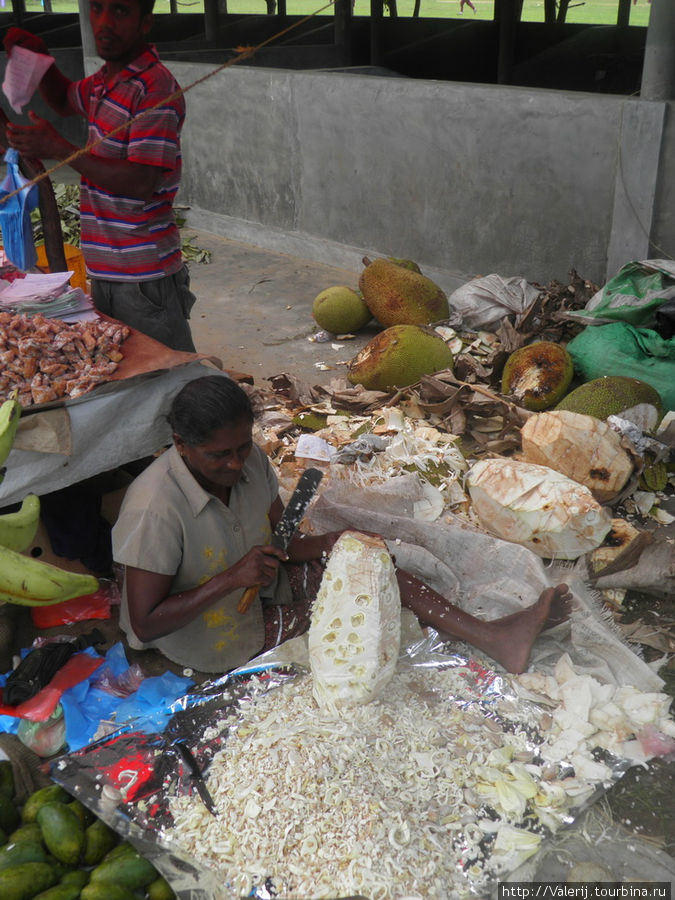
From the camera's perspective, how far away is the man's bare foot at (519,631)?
215 centimetres

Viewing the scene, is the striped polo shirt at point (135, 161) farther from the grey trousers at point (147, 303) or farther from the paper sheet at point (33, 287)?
the paper sheet at point (33, 287)

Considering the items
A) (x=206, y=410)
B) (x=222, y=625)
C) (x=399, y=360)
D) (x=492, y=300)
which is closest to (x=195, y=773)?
(x=222, y=625)

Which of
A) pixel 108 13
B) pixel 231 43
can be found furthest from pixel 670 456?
pixel 231 43

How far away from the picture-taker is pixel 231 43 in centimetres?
1223

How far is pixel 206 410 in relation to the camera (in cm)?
195

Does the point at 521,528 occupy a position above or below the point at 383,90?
below

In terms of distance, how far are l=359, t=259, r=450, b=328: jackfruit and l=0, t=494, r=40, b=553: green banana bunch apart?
342 cm

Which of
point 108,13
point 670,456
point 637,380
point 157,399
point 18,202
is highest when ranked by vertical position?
point 108,13

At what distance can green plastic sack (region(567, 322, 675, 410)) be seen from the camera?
149 inches

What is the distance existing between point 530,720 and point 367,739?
0.41m

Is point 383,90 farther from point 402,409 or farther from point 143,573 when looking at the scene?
point 143,573

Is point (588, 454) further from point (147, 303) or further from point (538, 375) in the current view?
point (147, 303)

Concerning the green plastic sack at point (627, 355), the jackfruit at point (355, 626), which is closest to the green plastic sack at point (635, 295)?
the green plastic sack at point (627, 355)

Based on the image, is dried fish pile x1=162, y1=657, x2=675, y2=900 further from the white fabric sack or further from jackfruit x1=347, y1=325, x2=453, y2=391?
the white fabric sack
